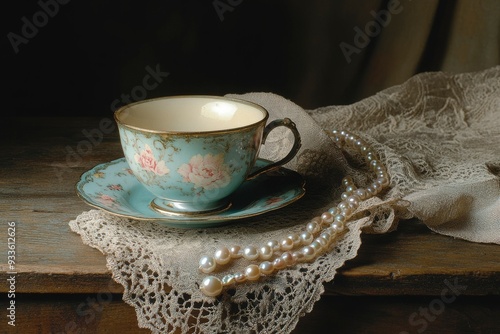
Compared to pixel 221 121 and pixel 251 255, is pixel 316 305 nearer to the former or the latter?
pixel 251 255

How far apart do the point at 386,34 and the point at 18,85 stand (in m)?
0.78

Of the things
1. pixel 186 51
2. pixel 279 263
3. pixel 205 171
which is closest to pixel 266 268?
pixel 279 263

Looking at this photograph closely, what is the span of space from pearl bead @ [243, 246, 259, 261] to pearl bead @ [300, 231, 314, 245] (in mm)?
54

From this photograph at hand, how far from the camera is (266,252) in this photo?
0.65 m

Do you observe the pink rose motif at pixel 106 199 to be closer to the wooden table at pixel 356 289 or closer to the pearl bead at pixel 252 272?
the wooden table at pixel 356 289

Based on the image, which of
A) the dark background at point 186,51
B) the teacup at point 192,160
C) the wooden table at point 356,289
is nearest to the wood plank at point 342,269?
the wooden table at point 356,289

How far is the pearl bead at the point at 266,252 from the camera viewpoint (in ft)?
2.12

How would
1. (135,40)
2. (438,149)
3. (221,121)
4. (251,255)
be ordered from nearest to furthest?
1. (251,255)
2. (221,121)
3. (438,149)
4. (135,40)

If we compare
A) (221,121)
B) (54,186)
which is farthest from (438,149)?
(54,186)

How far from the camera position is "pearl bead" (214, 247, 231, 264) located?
0.63 metres

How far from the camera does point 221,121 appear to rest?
0.81m

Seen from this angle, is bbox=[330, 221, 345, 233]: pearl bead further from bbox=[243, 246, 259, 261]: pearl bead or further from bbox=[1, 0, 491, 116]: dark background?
bbox=[1, 0, 491, 116]: dark background

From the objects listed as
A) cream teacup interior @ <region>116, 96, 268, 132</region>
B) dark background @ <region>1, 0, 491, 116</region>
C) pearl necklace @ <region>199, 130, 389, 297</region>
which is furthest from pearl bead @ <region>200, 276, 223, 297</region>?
dark background @ <region>1, 0, 491, 116</region>

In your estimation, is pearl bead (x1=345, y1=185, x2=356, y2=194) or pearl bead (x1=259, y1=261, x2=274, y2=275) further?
pearl bead (x1=345, y1=185, x2=356, y2=194)
